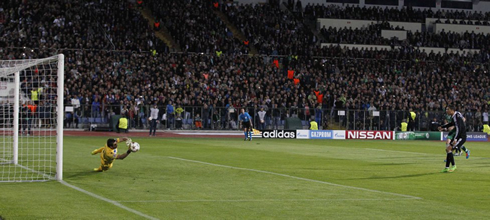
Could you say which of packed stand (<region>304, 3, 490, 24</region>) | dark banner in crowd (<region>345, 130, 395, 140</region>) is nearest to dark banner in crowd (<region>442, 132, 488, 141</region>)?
dark banner in crowd (<region>345, 130, 395, 140</region>)

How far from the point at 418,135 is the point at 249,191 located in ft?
118

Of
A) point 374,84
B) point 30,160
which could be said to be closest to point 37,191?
point 30,160

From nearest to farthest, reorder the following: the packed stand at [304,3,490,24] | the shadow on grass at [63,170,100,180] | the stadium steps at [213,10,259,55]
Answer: the shadow on grass at [63,170,100,180] < the stadium steps at [213,10,259,55] < the packed stand at [304,3,490,24]

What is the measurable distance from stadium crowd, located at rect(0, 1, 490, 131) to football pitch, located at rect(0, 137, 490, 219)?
2381cm

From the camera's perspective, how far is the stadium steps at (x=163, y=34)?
183ft

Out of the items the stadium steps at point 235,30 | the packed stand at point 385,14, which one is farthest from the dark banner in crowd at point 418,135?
the packed stand at point 385,14

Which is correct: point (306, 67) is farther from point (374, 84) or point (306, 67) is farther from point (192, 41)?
point (192, 41)

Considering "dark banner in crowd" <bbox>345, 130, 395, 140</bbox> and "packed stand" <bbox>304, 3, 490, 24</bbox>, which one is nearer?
"dark banner in crowd" <bbox>345, 130, 395, 140</bbox>

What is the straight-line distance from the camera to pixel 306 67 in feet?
182

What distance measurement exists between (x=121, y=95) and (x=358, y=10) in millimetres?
29352

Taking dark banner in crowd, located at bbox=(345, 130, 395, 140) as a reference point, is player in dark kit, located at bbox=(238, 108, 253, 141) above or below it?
above

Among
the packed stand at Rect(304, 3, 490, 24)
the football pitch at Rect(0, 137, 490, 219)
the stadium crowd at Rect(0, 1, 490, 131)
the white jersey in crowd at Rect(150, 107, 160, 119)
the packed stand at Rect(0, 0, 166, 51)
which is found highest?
the packed stand at Rect(304, 3, 490, 24)

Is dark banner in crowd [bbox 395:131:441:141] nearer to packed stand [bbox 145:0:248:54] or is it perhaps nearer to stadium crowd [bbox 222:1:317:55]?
stadium crowd [bbox 222:1:317:55]

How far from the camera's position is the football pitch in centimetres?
1134
